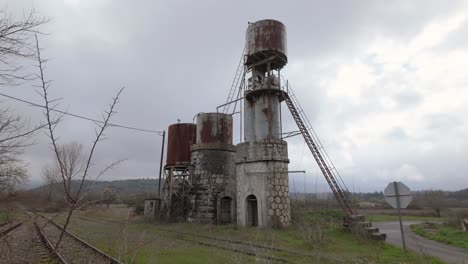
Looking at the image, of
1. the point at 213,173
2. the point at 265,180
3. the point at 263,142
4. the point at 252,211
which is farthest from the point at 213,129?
the point at 252,211

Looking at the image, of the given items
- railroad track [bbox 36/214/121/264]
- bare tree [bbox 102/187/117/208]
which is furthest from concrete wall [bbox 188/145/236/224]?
bare tree [bbox 102/187/117/208]

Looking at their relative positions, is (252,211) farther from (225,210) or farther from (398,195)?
(398,195)

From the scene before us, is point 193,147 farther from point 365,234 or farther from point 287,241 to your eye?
point 365,234

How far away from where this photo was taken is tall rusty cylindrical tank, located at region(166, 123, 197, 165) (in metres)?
24.8

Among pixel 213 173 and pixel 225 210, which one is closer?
pixel 225 210

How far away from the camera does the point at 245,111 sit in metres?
20.5

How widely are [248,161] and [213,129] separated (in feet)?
18.1

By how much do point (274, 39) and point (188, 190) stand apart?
12746 mm

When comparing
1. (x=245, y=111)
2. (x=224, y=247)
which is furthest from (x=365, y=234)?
(x=245, y=111)

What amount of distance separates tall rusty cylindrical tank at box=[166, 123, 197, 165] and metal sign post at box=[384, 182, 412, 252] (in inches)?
701

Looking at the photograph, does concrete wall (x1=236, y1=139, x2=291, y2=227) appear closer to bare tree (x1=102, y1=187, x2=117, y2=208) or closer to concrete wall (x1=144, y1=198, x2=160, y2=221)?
concrete wall (x1=144, y1=198, x2=160, y2=221)

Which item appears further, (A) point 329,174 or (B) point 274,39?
(B) point 274,39

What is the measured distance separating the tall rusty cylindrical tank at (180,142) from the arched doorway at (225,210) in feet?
18.4

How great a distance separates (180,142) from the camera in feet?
82.8
